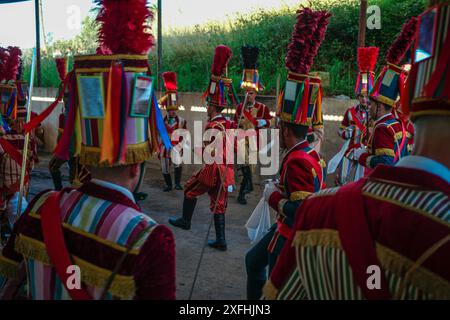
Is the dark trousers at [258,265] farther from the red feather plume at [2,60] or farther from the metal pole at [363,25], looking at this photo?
the metal pole at [363,25]

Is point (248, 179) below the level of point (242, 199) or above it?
above

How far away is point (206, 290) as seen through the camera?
4.70m

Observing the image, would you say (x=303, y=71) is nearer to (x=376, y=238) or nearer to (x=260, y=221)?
(x=260, y=221)

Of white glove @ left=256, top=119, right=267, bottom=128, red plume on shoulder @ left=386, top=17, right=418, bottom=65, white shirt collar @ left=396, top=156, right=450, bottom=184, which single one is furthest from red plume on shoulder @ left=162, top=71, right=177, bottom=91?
white shirt collar @ left=396, top=156, right=450, bottom=184

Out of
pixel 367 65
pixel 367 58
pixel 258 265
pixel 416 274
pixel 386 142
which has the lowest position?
pixel 258 265

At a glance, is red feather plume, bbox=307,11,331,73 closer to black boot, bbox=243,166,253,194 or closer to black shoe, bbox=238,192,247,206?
black shoe, bbox=238,192,247,206

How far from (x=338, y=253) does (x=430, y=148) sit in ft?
1.39

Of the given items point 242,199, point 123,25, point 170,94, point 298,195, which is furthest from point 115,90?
point 170,94

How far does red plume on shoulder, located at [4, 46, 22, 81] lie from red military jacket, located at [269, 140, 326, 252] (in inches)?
158

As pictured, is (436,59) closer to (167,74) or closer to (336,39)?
(167,74)

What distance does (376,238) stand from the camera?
1383 mm

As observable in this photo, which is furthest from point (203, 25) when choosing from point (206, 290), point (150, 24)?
point (150, 24)

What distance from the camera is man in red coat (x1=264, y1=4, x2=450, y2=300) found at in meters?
1.27

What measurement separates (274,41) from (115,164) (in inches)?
394
